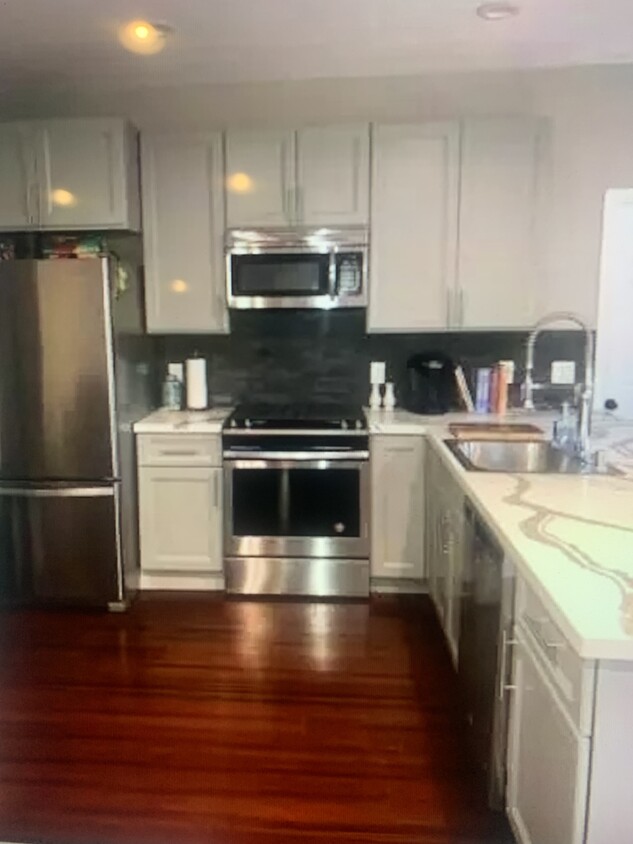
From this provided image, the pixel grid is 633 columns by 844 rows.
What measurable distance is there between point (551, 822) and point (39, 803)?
1.49 m

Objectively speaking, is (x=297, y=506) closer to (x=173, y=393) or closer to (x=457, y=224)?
(x=173, y=393)

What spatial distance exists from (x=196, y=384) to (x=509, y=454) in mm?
1727

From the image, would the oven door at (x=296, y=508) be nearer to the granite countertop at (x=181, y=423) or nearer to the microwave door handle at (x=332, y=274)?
the granite countertop at (x=181, y=423)

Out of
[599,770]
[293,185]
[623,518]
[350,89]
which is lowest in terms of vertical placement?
[599,770]

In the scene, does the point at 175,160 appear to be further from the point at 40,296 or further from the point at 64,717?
the point at 64,717

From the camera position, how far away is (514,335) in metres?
3.91

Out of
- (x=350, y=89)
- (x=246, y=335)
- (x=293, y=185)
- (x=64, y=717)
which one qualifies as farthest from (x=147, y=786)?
(x=350, y=89)

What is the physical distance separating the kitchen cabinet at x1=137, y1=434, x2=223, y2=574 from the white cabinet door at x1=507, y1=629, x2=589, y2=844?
2036mm

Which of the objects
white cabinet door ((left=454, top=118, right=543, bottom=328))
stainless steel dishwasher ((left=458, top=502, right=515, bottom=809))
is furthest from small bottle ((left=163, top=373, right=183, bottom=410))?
stainless steel dishwasher ((left=458, top=502, right=515, bottom=809))

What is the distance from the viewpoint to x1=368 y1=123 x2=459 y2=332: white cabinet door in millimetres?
3553

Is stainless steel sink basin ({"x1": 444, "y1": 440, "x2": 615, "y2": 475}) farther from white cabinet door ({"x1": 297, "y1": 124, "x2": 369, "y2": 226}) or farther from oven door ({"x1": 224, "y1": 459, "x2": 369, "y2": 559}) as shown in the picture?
white cabinet door ({"x1": 297, "y1": 124, "x2": 369, "y2": 226})

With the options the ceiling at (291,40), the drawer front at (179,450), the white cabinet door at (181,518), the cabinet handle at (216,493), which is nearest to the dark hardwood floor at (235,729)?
the white cabinet door at (181,518)

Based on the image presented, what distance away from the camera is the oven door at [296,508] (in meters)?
3.51

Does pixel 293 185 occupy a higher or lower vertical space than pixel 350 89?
lower
